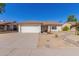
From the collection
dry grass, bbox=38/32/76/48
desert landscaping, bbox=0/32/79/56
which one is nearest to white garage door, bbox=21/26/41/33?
desert landscaping, bbox=0/32/79/56

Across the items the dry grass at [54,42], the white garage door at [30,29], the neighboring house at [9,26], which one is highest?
the neighboring house at [9,26]

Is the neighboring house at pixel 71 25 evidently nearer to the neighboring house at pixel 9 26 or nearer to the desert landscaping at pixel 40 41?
the desert landscaping at pixel 40 41

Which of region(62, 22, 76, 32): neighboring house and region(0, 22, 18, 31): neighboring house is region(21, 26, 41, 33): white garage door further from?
region(62, 22, 76, 32): neighboring house

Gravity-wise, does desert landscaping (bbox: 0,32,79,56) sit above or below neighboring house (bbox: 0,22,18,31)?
below

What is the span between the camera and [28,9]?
13.2 metres

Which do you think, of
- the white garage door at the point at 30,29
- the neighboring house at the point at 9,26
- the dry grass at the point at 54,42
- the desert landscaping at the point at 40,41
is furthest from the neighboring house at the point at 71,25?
the neighboring house at the point at 9,26

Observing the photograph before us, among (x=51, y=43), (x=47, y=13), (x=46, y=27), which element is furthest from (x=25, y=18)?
(x=46, y=27)

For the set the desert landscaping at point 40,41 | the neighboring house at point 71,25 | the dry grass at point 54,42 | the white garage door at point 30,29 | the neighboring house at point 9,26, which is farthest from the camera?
the white garage door at point 30,29

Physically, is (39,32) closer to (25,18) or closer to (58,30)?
(58,30)

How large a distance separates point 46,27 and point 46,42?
17.8ft

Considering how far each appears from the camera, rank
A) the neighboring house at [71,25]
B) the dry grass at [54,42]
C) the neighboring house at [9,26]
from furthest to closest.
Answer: the neighboring house at [9,26] < the neighboring house at [71,25] < the dry grass at [54,42]

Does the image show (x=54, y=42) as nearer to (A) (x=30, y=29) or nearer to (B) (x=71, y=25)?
(B) (x=71, y=25)

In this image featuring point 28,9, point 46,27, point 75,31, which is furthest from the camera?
point 46,27

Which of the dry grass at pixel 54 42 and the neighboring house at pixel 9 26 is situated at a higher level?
the neighboring house at pixel 9 26
